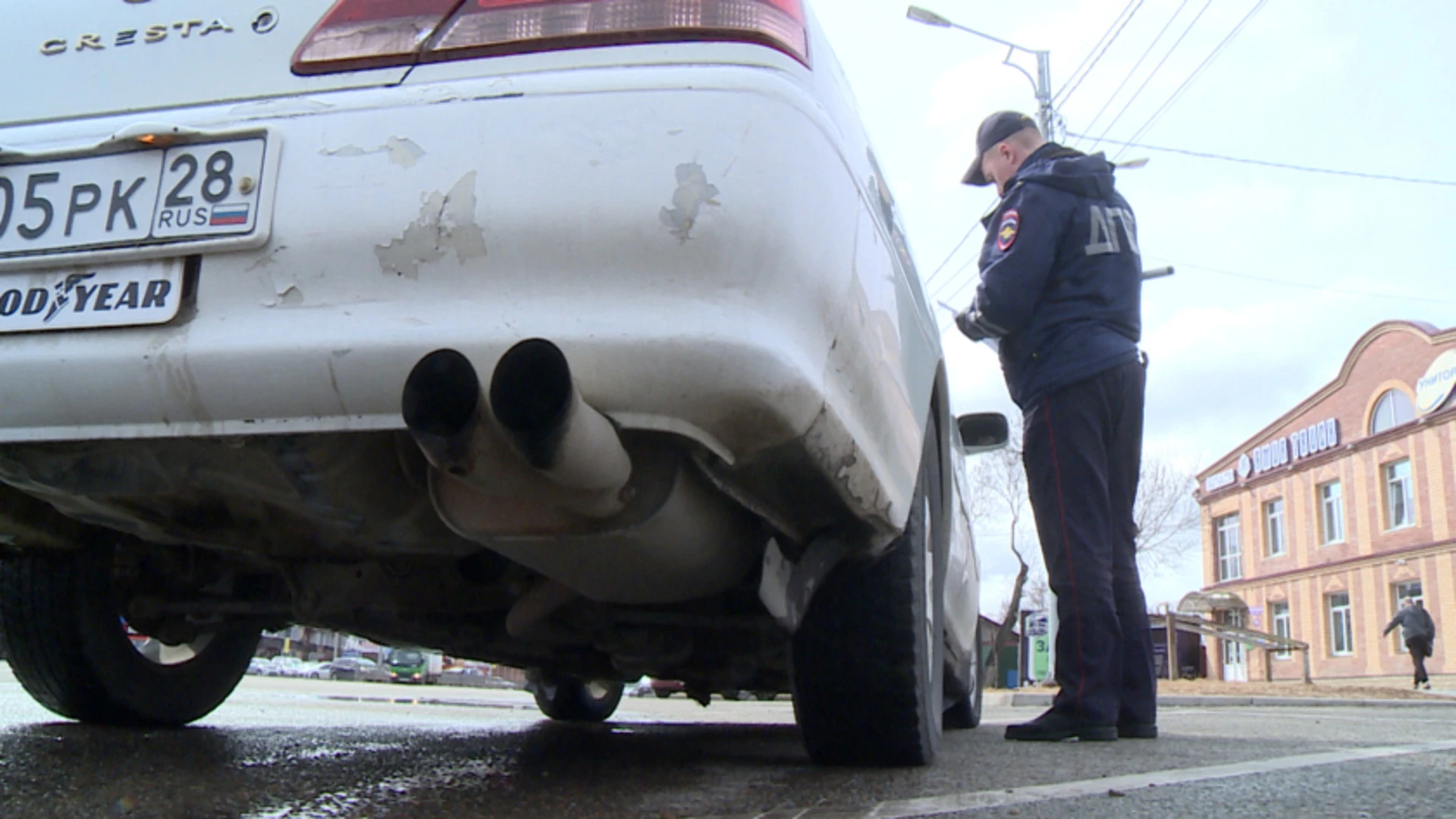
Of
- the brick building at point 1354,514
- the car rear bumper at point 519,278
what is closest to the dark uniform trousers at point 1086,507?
the car rear bumper at point 519,278

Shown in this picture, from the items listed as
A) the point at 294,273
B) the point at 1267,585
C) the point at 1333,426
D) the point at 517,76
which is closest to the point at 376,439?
the point at 294,273

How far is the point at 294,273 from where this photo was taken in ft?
5.09

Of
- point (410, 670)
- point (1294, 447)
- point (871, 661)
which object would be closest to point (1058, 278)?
point (871, 661)

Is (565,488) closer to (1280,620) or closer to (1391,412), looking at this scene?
(1391,412)

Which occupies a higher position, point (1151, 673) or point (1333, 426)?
point (1333, 426)

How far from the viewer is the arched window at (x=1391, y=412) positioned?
28641mm

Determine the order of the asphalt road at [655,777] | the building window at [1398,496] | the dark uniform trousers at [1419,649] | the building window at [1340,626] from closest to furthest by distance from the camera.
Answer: the asphalt road at [655,777]
the dark uniform trousers at [1419,649]
the building window at [1398,496]
the building window at [1340,626]

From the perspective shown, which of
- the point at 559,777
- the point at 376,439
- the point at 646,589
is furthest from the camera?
the point at 559,777

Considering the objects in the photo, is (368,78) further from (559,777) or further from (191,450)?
(559,777)

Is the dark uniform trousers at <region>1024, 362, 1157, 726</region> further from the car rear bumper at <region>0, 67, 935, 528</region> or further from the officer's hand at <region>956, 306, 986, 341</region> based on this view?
the car rear bumper at <region>0, 67, 935, 528</region>

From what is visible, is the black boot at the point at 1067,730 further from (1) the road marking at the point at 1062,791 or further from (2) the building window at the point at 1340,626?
(2) the building window at the point at 1340,626

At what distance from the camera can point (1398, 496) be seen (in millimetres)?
28672

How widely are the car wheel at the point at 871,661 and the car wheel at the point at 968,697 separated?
5.42ft

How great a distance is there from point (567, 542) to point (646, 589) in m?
0.26
